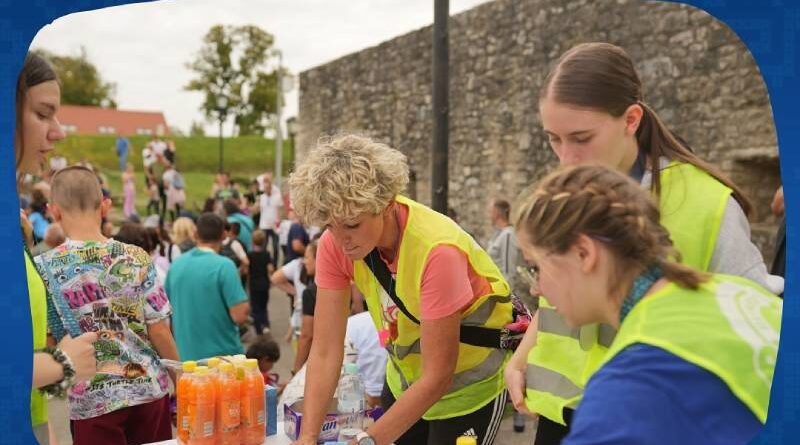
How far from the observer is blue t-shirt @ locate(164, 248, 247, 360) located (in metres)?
4.27

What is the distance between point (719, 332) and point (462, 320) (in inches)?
47.1

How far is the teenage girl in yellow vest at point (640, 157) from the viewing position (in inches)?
55.8

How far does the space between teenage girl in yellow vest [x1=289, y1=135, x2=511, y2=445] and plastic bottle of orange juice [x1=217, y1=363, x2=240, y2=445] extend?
0.68ft

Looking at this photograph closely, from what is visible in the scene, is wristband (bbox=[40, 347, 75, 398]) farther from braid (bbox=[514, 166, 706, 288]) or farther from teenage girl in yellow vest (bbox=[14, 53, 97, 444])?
braid (bbox=[514, 166, 706, 288])

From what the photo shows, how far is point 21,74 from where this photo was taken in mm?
1468

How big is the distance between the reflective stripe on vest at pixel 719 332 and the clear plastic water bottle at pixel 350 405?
130 centimetres

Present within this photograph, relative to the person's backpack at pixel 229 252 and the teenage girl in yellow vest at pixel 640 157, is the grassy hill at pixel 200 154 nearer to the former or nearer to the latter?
the person's backpack at pixel 229 252

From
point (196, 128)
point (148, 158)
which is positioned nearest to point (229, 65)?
point (148, 158)

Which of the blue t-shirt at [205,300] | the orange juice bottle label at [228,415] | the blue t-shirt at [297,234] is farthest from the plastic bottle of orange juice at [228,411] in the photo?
the blue t-shirt at [297,234]

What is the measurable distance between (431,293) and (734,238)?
0.86 meters

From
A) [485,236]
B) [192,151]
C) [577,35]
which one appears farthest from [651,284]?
[192,151]

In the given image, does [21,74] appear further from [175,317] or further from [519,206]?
[175,317]

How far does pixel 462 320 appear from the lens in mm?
2211

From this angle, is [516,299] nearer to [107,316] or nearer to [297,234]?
[107,316]
